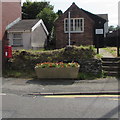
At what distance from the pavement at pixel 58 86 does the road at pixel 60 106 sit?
1.71ft

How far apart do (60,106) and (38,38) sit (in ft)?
58.7

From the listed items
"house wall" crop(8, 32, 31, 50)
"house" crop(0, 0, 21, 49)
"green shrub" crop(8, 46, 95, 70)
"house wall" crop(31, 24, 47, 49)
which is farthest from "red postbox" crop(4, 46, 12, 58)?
"house wall" crop(31, 24, 47, 49)

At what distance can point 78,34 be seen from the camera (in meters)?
24.2

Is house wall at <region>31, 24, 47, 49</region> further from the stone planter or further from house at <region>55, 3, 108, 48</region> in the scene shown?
the stone planter

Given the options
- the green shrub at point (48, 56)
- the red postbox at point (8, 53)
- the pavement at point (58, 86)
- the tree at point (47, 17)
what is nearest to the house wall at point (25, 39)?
the green shrub at point (48, 56)

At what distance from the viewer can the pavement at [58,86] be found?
792 cm

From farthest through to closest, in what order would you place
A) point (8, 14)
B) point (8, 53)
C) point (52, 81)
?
point (8, 14)
point (8, 53)
point (52, 81)

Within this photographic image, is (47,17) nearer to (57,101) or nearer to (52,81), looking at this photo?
(52,81)

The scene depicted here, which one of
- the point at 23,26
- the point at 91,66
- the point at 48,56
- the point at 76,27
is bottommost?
the point at 91,66

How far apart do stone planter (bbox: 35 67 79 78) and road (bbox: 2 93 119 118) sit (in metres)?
2.68

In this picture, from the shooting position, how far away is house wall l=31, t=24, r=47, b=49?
72.3ft

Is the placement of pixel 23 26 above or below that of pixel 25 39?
above

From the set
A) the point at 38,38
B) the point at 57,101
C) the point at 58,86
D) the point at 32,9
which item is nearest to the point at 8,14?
the point at 38,38

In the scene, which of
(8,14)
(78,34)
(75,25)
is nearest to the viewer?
(8,14)
